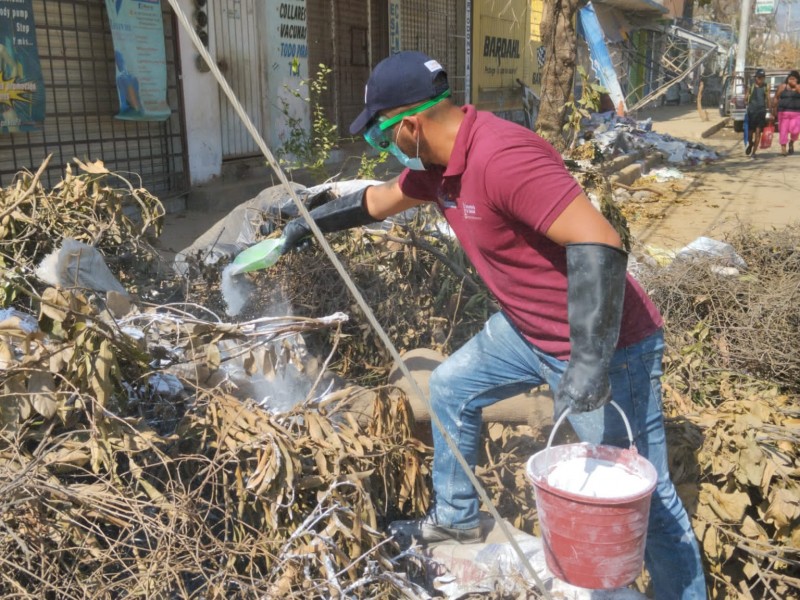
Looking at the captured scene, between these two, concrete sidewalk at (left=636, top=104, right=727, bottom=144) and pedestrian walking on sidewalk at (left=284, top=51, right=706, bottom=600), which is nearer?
pedestrian walking on sidewalk at (left=284, top=51, right=706, bottom=600)

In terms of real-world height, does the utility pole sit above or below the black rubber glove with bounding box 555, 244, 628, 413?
above

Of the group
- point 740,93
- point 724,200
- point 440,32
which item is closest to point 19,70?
A: point 724,200

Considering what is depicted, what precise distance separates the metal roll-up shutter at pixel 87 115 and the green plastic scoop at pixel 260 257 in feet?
11.0

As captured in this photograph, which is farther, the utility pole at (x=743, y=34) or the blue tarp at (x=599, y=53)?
the utility pole at (x=743, y=34)

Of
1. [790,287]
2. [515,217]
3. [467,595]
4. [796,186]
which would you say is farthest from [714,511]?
[796,186]

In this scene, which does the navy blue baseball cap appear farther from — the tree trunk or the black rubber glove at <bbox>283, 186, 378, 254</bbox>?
the tree trunk

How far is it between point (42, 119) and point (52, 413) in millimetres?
5142

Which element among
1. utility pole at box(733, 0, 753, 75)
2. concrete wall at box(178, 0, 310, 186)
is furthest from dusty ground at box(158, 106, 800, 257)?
utility pole at box(733, 0, 753, 75)

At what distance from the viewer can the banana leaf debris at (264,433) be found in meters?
2.12

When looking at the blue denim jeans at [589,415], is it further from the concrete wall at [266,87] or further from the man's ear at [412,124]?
the concrete wall at [266,87]

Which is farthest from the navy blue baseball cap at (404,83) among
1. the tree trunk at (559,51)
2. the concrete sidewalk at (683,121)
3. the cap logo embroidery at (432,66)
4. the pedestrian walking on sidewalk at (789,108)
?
the concrete sidewalk at (683,121)

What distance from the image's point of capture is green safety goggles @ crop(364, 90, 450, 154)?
2201 millimetres

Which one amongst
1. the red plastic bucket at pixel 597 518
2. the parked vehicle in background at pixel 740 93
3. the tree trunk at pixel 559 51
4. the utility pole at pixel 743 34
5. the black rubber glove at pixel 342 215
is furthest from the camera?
the utility pole at pixel 743 34

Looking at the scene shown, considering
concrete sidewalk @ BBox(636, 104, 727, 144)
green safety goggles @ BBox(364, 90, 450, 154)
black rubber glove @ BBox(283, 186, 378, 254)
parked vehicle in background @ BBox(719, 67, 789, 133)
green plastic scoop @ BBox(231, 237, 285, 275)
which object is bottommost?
concrete sidewalk @ BBox(636, 104, 727, 144)
